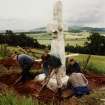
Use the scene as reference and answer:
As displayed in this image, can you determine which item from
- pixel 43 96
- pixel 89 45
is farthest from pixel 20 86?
pixel 89 45

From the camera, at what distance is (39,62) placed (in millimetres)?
20266

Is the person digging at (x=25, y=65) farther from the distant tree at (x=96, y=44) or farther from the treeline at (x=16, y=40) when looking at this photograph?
the distant tree at (x=96, y=44)

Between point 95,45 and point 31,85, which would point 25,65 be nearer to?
point 31,85

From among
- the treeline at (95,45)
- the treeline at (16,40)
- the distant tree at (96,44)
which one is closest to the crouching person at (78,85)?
the treeline at (16,40)

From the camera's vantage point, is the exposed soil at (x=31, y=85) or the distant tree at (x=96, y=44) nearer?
the exposed soil at (x=31, y=85)

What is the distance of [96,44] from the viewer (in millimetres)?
52094

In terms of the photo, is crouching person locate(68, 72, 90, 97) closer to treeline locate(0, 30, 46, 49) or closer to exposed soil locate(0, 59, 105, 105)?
exposed soil locate(0, 59, 105, 105)

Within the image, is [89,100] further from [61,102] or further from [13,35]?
[13,35]

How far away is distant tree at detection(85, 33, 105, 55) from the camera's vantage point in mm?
52644

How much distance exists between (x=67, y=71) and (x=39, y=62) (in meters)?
1.29

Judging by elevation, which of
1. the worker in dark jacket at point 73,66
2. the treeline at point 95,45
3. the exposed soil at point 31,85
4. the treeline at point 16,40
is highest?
the worker in dark jacket at point 73,66

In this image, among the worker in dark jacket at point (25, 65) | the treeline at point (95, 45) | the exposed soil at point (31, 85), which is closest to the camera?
the exposed soil at point (31, 85)

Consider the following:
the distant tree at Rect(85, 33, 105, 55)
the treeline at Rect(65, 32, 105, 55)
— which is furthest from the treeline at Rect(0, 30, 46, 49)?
the distant tree at Rect(85, 33, 105, 55)

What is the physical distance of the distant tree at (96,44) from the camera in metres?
52.6
